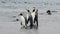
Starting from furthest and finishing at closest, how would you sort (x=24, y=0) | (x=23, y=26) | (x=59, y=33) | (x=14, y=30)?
(x=24, y=0)
(x=23, y=26)
(x=14, y=30)
(x=59, y=33)

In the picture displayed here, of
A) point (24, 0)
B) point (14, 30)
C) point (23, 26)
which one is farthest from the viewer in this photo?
point (24, 0)

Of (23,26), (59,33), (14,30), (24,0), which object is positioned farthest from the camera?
(24,0)

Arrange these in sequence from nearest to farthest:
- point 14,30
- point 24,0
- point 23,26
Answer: point 14,30 → point 23,26 → point 24,0

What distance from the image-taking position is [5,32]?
1104cm

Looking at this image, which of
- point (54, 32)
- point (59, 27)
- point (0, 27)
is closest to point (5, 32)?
point (0, 27)

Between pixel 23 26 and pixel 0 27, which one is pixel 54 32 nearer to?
pixel 23 26

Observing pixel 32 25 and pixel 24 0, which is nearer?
pixel 32 25

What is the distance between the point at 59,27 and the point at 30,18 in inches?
61.0

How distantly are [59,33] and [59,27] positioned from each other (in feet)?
5.53

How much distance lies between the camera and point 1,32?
10984 millimetres

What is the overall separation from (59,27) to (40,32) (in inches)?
68.5

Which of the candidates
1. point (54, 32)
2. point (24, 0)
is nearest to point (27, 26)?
point (54, 32)

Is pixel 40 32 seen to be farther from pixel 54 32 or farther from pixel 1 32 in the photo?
pixel 1 32

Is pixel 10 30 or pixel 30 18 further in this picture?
pixel 30 18
